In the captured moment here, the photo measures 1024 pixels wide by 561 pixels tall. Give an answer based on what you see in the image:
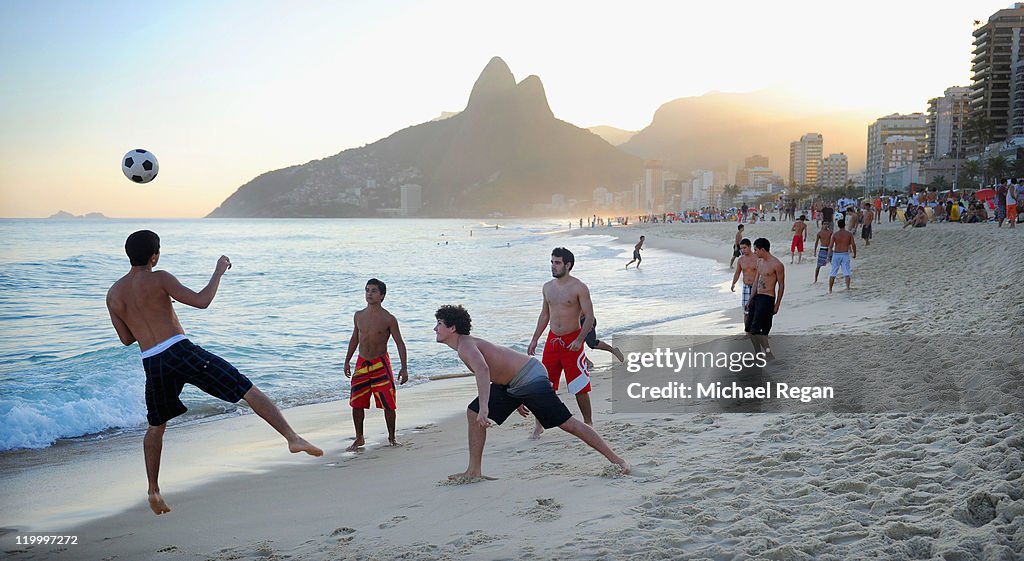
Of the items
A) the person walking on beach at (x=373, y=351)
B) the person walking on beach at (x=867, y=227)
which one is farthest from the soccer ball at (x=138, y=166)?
the person walking on beach at (x=867, y=227)

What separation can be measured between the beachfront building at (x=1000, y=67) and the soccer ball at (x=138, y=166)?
5586 inches

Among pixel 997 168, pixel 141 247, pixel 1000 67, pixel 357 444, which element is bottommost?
pixel 357 444

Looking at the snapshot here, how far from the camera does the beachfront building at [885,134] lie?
163788 millimetres

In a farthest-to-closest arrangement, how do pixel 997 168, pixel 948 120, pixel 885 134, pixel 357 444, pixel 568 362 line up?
pixel 885 134 < pixel 948 120 < pixel 997 168 < pixel 357 444 < pixel 568 362

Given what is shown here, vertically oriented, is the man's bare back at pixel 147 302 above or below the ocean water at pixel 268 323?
above

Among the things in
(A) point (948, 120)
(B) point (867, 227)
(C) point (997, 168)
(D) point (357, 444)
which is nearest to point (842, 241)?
(B) point (867, 227)

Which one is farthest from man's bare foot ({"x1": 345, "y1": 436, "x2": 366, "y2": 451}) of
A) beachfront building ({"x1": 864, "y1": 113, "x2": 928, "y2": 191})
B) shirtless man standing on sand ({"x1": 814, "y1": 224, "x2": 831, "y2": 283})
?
beachfront building ({"x1": 864, "y1": 113, "x2": 928, "y2": 191})

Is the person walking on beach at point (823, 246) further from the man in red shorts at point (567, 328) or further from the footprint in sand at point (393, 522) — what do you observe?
the footprint in sand at point (393, 522)

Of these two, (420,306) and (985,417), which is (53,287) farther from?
(985,417)

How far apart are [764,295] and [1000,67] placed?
148 m

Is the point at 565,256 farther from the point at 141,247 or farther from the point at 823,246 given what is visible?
the point at 823,246

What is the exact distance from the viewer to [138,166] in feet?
18.7

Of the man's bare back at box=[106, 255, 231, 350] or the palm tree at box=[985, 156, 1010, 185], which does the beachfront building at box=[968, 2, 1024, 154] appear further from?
the man's bare back at box=[106, 255, 231, 350]

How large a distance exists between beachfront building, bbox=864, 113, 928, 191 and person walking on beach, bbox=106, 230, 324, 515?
179 m
